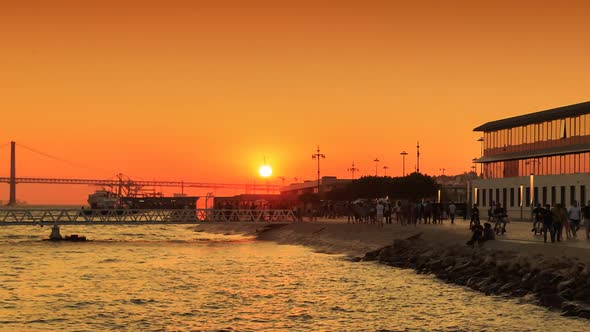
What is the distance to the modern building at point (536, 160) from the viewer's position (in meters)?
71.9

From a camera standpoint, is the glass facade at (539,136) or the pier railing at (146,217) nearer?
the pier railing at (146,217)

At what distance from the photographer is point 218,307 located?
29953 millimetres

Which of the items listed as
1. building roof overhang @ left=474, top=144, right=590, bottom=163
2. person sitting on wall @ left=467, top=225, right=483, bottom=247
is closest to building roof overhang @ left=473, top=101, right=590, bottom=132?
building roof overhang @ left=474, top=144, right=590, bottom=163

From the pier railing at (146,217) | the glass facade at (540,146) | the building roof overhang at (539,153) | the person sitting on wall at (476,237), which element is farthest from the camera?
the glass facade at (540,146)

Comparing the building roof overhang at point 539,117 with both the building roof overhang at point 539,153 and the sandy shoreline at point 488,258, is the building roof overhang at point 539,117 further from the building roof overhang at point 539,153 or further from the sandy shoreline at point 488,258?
the sandy shoreline at point 488,258

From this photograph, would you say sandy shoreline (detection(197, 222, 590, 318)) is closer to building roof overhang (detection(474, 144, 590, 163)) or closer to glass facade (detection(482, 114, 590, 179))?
building roof overhang (detection(474, 144, 590, 163))

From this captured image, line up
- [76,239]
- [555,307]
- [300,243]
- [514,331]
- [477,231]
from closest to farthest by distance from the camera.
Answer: [514,331], [555,307], [477,231], [300,243], [76,239]

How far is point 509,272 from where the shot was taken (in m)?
33.3

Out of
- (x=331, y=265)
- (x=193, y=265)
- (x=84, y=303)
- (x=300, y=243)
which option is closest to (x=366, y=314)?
(x=84, y=303)

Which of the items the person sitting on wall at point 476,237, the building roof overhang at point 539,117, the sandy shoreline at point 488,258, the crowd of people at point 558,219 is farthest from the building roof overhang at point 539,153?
the crowd of people at point 558,219

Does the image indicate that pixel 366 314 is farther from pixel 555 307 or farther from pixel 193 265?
pixel 193 265

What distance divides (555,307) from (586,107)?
5033 centimetres

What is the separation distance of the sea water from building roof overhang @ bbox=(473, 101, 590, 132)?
34.2m

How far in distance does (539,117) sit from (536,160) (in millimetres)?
4491
